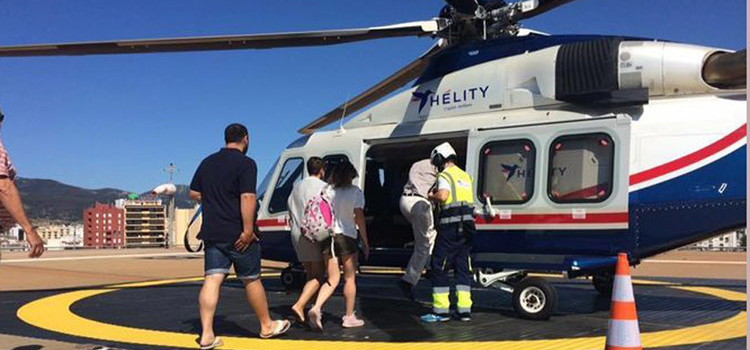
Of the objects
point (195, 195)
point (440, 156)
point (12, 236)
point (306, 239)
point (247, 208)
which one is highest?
point (440, 156)

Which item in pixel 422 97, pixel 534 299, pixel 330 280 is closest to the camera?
pixel 330 280

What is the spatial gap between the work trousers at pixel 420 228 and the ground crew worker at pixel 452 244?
310mm

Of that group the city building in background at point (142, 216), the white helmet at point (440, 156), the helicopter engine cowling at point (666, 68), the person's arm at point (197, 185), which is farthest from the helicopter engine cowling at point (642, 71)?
the city building in background at point (142, 216)

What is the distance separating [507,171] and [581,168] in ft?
A: 2.76

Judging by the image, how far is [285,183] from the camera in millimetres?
9438

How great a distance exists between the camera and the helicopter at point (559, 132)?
6.27m

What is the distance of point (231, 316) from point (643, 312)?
474cm

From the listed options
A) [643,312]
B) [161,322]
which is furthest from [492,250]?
[161,322]

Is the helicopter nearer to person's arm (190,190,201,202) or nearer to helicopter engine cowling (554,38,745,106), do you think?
helicopter engine cowling (554,38,745,106)

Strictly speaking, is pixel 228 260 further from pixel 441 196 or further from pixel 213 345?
pixel 441 196

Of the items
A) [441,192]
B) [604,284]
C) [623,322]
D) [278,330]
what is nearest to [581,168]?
[441,192]

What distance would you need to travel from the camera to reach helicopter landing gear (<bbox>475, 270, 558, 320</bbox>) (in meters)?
6.45

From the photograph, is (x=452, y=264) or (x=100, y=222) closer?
(x=452, y=264)

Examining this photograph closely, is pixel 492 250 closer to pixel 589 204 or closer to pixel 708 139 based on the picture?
pixel 589 204
